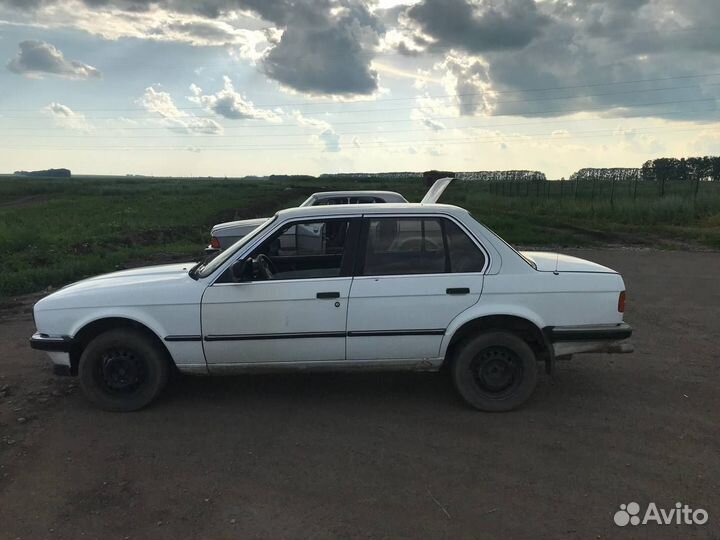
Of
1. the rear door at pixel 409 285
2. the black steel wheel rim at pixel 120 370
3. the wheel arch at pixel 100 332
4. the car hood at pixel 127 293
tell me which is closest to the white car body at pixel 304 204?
the car hood at pixel 127 293

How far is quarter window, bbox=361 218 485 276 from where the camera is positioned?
183 inches

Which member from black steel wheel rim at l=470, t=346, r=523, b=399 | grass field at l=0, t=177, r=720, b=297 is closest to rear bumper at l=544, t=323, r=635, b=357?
black steel wheel rim at l=470, t=346, r=523, b=399

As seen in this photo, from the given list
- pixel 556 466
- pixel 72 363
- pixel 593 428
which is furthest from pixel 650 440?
pixel 72 363

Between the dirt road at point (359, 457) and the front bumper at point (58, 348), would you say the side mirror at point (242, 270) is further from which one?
Result: the front bumper at point (58, 348)

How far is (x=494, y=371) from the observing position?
468cm

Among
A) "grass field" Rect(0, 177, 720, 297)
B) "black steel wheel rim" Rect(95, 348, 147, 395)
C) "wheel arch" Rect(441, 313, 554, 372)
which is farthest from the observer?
"grass field" Rect(0, 177, 720, 297)

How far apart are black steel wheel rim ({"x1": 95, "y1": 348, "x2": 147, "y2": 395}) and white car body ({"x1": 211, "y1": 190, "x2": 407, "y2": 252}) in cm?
500

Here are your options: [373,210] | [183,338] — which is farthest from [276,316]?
[373,210]

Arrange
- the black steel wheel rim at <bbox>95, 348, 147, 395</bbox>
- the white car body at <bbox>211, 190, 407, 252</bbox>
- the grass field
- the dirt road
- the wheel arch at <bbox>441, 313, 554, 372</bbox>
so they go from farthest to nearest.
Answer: the grass field
the white car body at <bbox>211, 190, 407, 252</bbox>
the black steel wheel rim at <bbox>95, 348, 147, 395</bbox>
the wheel arch at <bbox>441, 313, 554, 372</bbox>
the dirt road

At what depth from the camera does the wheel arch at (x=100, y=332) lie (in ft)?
15.4

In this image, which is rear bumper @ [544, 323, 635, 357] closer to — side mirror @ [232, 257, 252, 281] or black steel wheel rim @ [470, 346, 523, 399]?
black steel wheel rim @ [470, 346, 523, 399]

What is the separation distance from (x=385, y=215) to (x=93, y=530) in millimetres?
2953

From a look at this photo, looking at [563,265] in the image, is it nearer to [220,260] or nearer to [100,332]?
[220,260]

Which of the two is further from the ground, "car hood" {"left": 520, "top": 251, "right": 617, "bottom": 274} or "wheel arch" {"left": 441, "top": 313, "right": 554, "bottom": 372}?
"car hood" {"left": 520, "top": 251, "right": 617, "bottom": 274}
